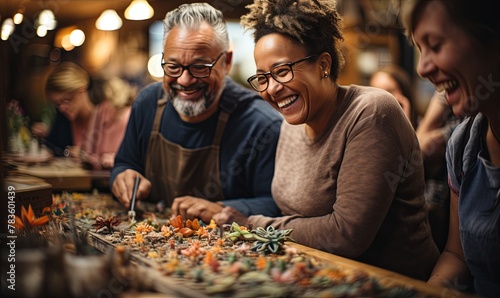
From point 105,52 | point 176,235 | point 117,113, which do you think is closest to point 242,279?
point 176,235

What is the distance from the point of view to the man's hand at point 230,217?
7.16 ft

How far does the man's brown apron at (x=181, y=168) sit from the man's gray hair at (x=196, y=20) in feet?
1.22

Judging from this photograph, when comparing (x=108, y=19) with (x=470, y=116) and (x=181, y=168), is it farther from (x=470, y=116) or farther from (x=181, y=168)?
(x=470, y=116)

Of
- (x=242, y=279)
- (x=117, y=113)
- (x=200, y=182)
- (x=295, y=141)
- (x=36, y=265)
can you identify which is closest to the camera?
(x=36, y=265)

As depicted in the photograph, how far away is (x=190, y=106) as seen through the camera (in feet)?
8.37

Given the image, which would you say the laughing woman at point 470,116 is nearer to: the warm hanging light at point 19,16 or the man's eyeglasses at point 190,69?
the man's eyeglasses at point 190,69

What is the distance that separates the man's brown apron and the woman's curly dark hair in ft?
2.31

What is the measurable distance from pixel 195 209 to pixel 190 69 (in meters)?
0.64

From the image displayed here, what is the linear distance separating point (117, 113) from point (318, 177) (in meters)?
2.84

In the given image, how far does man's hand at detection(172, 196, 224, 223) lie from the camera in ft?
7.36

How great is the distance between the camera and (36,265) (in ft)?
3.79

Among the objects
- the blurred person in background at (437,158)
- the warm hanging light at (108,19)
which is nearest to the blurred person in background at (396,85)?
the blurred person in background at (437,158)

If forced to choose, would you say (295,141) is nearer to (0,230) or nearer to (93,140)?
(0,230)

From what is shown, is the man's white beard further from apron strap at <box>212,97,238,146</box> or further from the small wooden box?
the small wooden box
